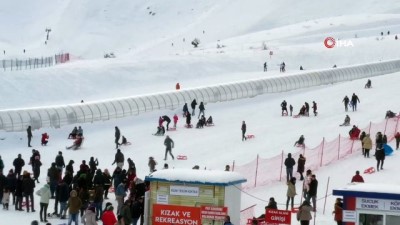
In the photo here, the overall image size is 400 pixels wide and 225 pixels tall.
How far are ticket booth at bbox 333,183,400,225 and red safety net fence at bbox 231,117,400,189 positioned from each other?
10954mm

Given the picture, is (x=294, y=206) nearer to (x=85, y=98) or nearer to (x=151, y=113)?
(x=151, y=113)

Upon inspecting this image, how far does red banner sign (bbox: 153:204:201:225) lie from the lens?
22.5 m

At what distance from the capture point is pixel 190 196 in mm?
22734

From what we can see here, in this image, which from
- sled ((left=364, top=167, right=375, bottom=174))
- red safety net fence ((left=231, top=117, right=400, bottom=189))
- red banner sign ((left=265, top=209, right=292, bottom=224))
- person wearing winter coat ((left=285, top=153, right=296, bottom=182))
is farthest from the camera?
sled ((left=364, top=167, right=375, bottom=174))

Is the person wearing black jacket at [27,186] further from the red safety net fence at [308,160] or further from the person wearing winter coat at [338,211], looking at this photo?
the person wearing winter coat at [338,211]

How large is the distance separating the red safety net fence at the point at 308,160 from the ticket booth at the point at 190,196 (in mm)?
8091

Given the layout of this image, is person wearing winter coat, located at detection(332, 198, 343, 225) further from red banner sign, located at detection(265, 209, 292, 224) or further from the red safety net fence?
the red safety net fence

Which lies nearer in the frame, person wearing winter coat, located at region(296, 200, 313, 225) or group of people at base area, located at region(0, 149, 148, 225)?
person wearing winter coat, located at region(296, 200, 313, 225)

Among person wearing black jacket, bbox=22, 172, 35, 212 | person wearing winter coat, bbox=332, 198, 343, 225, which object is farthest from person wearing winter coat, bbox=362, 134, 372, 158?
person wearing black jacket, bbox=22, 172, 35, 212

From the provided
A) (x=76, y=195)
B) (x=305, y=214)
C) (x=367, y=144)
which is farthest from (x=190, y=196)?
(x=367, y=144)

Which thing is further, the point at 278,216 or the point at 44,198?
the point at 44,198

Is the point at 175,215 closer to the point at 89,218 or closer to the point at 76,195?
the point at 89,218

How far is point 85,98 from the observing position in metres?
70.8

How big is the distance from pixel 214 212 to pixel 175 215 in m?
1.20
